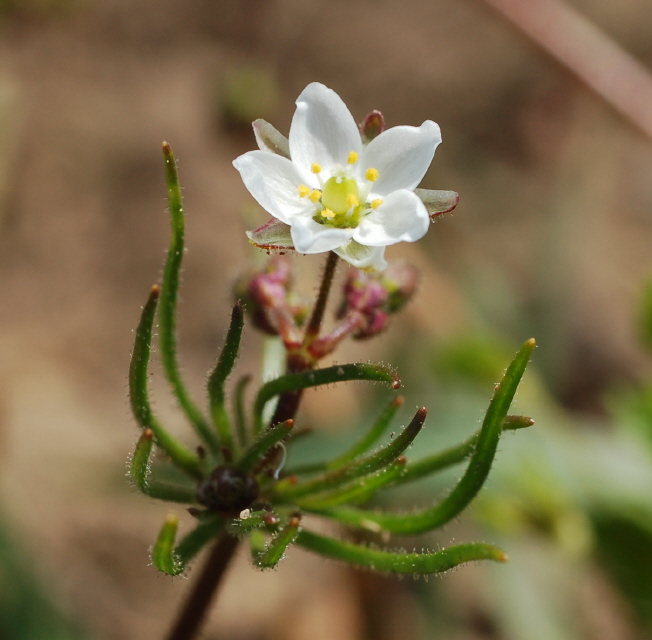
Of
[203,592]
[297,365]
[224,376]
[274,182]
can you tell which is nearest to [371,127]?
[274,182]

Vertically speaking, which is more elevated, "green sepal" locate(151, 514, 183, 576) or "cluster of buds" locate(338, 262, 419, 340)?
"cluster of buds" locate(338, 262, 419, 340)

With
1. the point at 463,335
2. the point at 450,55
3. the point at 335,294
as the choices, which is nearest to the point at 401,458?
the point at 335,294

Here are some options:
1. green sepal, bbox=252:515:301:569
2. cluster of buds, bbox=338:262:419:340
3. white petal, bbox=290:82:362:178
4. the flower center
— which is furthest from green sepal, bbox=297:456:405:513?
white petal, bbox=290:82:362:178

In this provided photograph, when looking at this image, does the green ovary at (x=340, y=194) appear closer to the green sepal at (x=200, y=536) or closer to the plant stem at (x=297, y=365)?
the plant stem at (x=297, y=365)

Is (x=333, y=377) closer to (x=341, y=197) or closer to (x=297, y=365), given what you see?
(x=297, y=365)

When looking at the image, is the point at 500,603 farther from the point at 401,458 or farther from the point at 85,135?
the point at 85,135

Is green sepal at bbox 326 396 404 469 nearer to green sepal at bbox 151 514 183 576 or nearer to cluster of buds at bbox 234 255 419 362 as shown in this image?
cluster of buds at bbox 234 255 419 362
